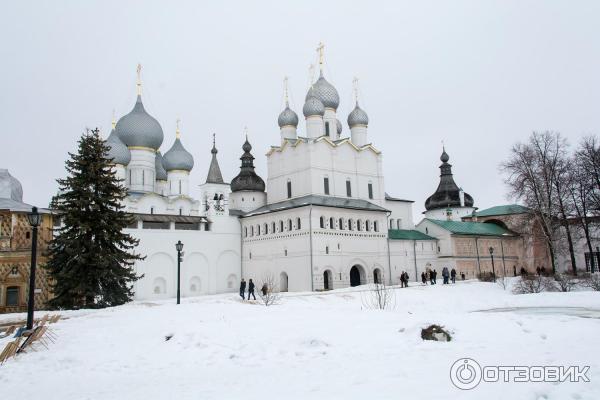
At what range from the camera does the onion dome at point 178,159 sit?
137ft

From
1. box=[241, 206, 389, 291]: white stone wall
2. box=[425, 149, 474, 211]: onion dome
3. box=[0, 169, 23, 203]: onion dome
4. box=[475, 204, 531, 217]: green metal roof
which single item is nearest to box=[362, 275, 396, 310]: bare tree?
box=[241, 206, 389, 291]: white stone wall

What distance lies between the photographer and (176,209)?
127 feet

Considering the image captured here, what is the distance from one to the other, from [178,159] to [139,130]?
3836 millimetres

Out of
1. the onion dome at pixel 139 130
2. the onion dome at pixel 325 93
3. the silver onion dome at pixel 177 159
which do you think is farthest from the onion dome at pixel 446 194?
the onion dome at pixel 139 130

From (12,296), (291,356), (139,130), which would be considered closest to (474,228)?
(139,130)

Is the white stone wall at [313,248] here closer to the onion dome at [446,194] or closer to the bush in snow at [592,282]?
the bush in snow at [592,282]

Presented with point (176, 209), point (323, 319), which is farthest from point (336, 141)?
point (323, 319)

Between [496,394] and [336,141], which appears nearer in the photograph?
[496,394]

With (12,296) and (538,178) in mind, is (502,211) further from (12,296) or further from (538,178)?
(12,296)

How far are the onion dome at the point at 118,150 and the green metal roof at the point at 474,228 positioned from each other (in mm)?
24490

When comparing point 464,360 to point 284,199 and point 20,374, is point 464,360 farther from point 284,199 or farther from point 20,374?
point 284,199

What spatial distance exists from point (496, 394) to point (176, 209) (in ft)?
114

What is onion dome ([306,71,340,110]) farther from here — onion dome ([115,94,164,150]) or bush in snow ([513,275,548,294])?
bush in snow ([513,275,548,294])

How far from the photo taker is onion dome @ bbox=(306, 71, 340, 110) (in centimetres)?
4056
